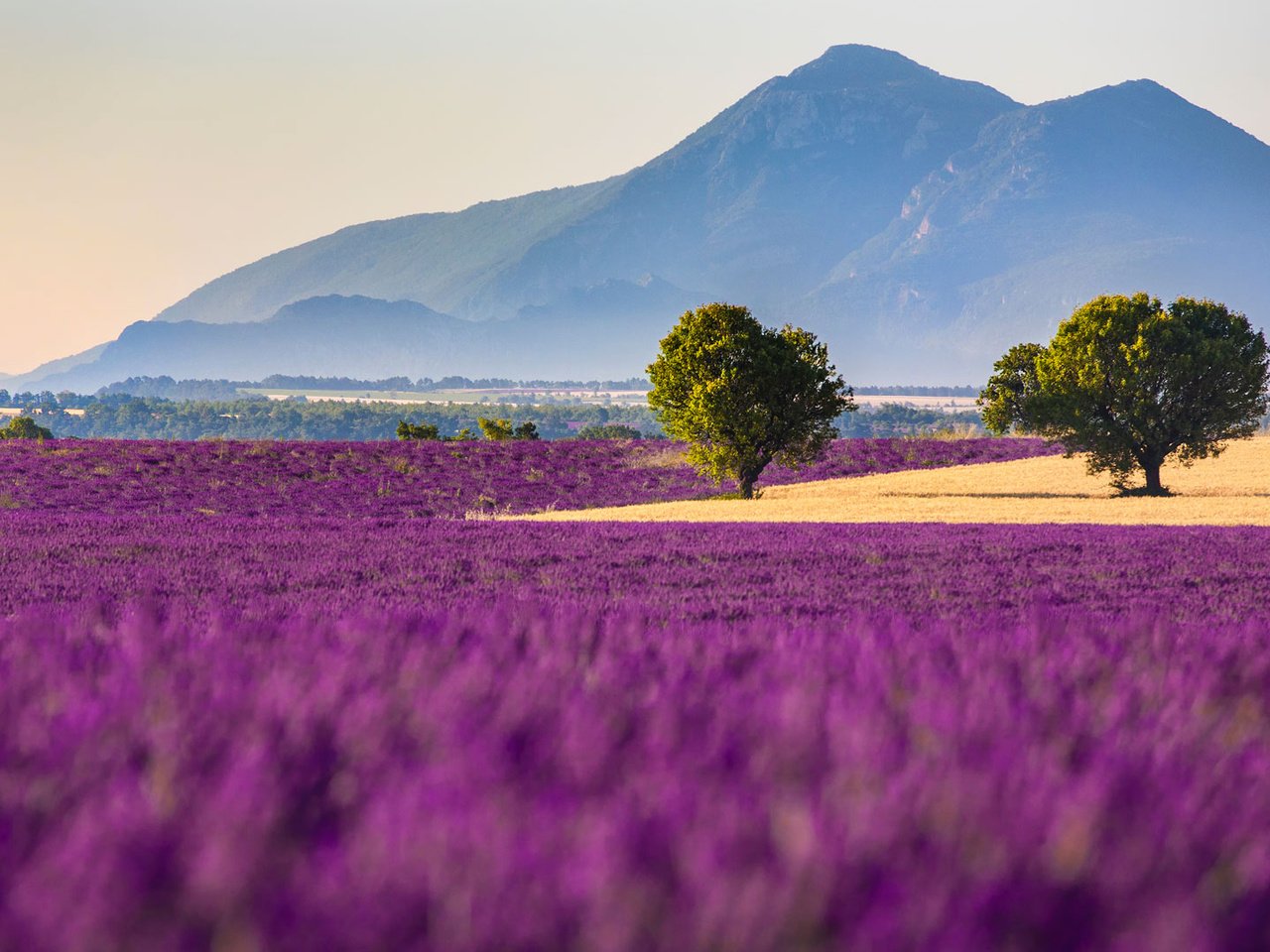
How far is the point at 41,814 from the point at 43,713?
2.23 feet

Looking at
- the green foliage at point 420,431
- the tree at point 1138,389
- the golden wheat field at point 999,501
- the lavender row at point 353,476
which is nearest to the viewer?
the golden wheat field at point 999,501

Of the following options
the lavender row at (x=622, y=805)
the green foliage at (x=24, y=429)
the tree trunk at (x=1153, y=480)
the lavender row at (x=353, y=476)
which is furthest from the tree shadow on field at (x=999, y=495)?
the green foliage at (x=24, y=429)

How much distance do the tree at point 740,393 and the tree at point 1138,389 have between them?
572 cm

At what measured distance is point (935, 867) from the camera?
170cm

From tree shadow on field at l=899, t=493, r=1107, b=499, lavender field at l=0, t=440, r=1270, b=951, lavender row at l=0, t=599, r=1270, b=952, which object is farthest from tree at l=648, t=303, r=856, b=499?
lavender row at l=0, t=599, r=1270, b=952

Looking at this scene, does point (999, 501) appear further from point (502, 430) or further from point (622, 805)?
point (502, 430)

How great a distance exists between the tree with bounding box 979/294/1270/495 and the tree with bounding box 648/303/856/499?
5.72 m

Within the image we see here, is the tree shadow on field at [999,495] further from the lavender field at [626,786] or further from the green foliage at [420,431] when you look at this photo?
the green foliage at [420,431]

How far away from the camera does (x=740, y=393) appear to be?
43156 millimetres

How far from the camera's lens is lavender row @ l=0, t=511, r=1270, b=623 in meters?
8.62

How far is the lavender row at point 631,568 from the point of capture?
8.62m

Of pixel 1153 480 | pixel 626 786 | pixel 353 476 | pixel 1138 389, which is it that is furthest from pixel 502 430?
pixel 626 786

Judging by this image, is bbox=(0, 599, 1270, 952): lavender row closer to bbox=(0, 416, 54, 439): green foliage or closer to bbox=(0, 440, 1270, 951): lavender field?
bbox=(0, 440, 1270, 951): lavender field

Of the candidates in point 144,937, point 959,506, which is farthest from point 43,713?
point 959,506
